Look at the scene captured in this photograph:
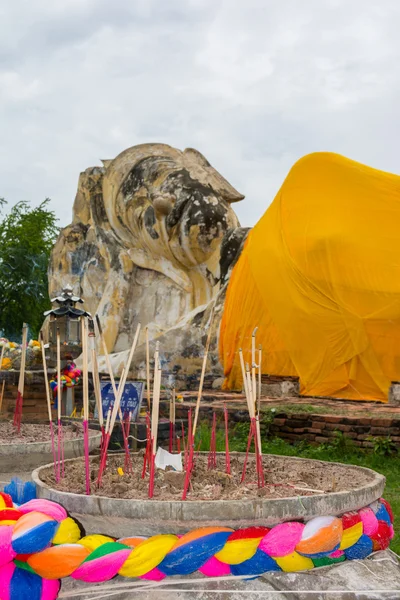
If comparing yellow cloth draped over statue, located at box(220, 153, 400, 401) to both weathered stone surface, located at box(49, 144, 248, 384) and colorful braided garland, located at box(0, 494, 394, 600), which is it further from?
colorful braided garland, located at box(0, 494, 394, 600)

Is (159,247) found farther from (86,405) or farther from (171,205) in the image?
(86,405)

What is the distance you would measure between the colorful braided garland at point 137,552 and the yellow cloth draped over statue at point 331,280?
7.52m

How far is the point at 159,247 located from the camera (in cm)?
1527

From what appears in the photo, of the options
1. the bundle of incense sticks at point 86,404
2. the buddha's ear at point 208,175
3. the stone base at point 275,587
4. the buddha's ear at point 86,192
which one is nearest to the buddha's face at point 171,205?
the buddha's ear at point 208,175

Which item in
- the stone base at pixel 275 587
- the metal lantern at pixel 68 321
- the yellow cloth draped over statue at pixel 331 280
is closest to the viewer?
the stone base at pixel 275 587

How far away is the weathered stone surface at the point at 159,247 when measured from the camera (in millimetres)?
13711

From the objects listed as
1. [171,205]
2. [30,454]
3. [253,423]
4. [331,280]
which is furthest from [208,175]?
[253,423]

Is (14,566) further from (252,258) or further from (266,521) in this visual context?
(252,258)

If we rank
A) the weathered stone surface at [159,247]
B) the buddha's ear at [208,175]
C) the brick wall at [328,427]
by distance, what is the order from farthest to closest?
the buddha's ear at [208,175] → the weathered stone surface at [159,247] → the brick wall at [328,427]

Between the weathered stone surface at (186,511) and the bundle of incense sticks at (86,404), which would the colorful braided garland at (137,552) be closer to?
the weathered stone surface at (186,511)

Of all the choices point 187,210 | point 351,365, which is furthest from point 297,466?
point 187,210

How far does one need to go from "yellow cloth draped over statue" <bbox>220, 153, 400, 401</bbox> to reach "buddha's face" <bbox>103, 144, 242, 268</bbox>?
2.92 m

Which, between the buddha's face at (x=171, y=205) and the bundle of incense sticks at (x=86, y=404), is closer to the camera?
the bundle of incense sticks at (x=86, y=404)

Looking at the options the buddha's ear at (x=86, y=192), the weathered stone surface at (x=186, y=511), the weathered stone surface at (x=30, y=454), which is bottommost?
the weathered stone surface at (x=186, y=511)
